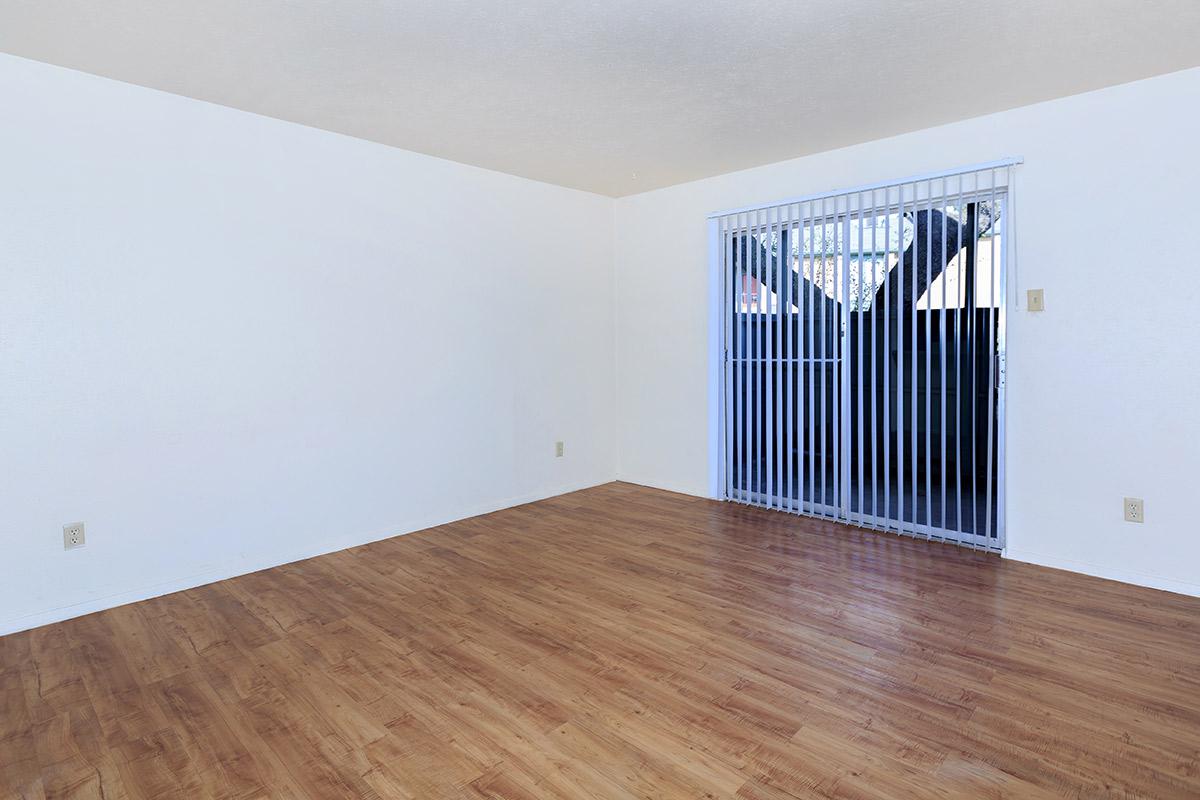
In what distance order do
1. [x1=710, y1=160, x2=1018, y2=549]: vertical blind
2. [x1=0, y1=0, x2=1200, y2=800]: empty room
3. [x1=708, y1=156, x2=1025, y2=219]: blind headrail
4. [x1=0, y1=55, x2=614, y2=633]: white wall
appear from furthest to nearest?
1. [x1=710, y1=160, x2=1018, y2=549]: vertical blind
2. [x1=708, y1=156, x2=1025, y2=219]: blind headrail
3. [x1=0, y1=55, x2=614, y2=633]: white wall
4. [x1=0, y1=0, x2=1200, y2=800]: empty room

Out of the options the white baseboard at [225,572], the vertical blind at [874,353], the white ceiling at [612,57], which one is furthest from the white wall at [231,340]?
the vertical blind at [874,353]

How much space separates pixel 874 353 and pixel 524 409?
2570 millimetres

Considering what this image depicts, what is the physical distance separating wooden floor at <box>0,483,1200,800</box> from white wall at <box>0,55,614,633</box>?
415mm

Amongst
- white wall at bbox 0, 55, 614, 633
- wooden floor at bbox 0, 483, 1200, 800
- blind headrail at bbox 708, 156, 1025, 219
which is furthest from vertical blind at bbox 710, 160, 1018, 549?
white wall at bbox 0, 55, 614, 633

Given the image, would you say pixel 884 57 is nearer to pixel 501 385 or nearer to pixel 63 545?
pixel 501 385

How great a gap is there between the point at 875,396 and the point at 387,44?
11.1 ft

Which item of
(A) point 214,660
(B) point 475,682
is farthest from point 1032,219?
(A) point 214,660

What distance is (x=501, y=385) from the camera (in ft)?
16.1

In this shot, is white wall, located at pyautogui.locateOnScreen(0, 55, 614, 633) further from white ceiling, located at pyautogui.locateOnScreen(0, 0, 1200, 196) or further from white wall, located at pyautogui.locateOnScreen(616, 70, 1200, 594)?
white wall, located at pyautogui.locateOnScreen(616, 70, 1200, 594)

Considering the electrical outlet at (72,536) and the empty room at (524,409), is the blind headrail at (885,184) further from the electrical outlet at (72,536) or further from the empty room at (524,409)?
the electrical outlet at (72,536)

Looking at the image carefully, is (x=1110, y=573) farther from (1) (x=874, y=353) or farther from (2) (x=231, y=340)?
(2) (x=231, y=340)

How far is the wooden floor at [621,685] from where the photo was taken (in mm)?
1880

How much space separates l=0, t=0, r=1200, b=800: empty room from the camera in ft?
6.99

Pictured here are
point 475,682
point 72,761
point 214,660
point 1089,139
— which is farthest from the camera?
point 1089,139
